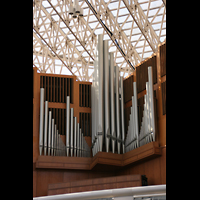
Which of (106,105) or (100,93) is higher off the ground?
(100,93)

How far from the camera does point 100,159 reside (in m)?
12.0

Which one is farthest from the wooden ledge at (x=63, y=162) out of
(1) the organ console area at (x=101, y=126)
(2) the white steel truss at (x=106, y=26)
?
(2) the white steel truss at (x=106, y=26)

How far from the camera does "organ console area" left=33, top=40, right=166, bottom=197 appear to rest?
465 inches

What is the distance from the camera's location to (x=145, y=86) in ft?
42.2

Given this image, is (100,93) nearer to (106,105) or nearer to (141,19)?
(106,105)

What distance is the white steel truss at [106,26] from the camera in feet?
59.0

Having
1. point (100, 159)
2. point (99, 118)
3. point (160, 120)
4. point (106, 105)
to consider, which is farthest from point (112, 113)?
point (160, 120)

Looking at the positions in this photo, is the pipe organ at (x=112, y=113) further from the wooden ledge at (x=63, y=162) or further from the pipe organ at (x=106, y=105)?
the wooden ledge at (x=63, y=162)

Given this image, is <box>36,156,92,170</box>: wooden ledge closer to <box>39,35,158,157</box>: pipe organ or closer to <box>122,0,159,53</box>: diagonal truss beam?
<box>39,35,158,157</box>: pipe organ

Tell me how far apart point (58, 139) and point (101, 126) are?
1.40 m

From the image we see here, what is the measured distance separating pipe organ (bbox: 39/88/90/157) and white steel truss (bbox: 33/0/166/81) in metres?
A: 5.45

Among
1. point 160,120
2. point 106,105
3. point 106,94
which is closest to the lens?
point 160,120

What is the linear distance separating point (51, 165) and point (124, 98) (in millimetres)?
3228
